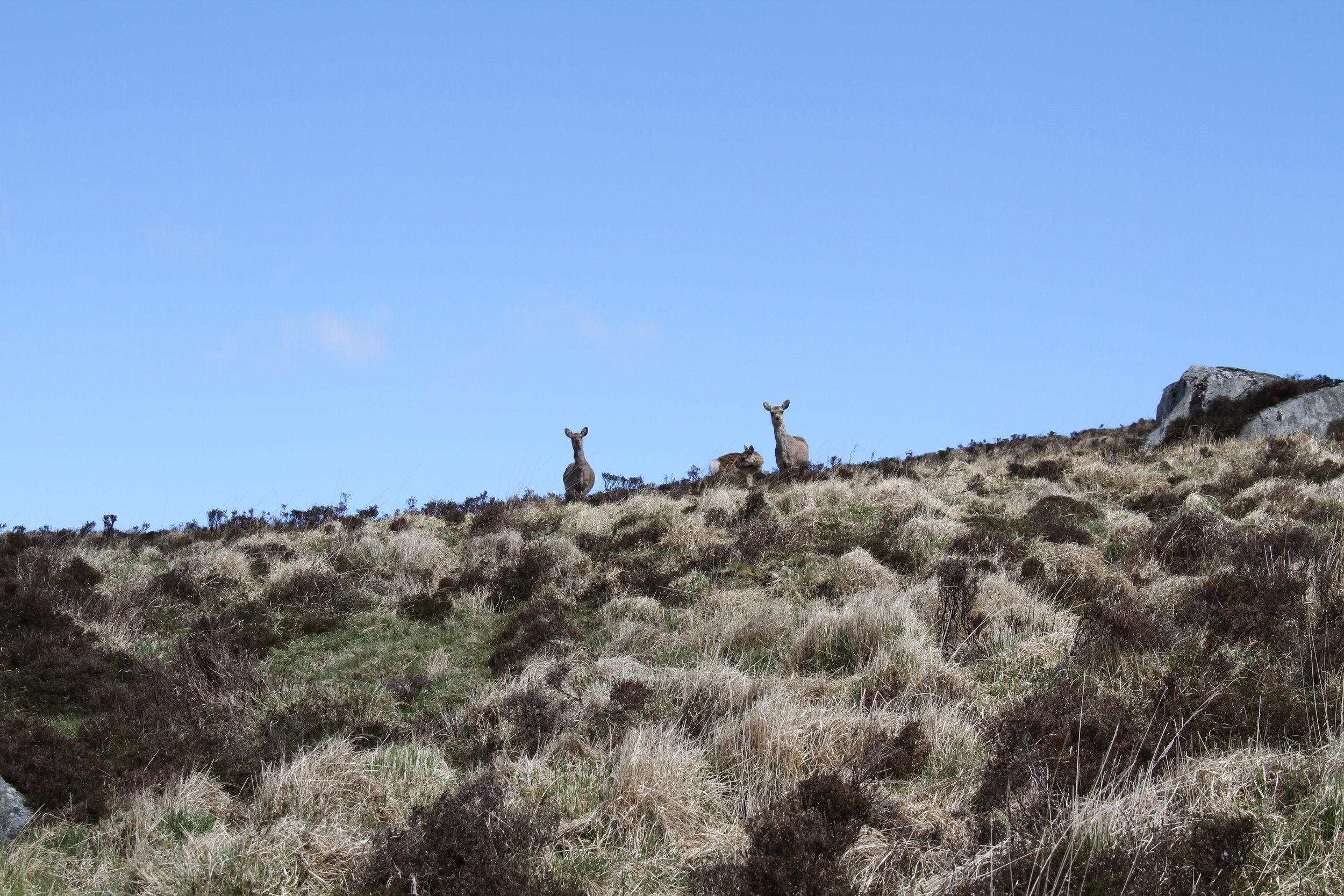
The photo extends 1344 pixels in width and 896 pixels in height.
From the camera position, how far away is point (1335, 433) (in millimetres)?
17406

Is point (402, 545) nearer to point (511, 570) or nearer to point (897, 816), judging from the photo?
point (511, 570)

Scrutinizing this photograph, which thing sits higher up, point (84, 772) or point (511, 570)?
point (511, 570)

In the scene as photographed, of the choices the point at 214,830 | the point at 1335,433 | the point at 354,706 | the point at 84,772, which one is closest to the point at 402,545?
the point at 354,706

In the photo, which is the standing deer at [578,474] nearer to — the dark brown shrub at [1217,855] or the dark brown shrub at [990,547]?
the dark brown shrub at [990,547]

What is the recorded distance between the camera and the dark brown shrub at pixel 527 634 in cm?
952

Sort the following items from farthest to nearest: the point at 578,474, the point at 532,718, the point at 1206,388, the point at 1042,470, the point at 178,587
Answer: the point at 578,474, the point at 1206,388, the point at 1042,470, the point at 178,587, the point at 532,718

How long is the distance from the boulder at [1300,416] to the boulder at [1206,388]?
80cm

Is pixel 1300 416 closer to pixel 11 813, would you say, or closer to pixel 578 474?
pixel 578 474

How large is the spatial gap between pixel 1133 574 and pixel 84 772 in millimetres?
9009

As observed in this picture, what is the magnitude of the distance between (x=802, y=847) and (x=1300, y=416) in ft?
Result: 56.6

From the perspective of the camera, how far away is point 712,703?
25.4 feet

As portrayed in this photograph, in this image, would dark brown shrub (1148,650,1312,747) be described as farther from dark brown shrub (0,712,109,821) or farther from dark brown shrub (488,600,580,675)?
dark brown shrub (0,712,109,821)

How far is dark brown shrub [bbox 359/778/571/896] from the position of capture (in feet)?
16.8

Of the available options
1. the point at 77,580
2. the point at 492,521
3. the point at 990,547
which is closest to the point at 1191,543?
the point at 990,547
